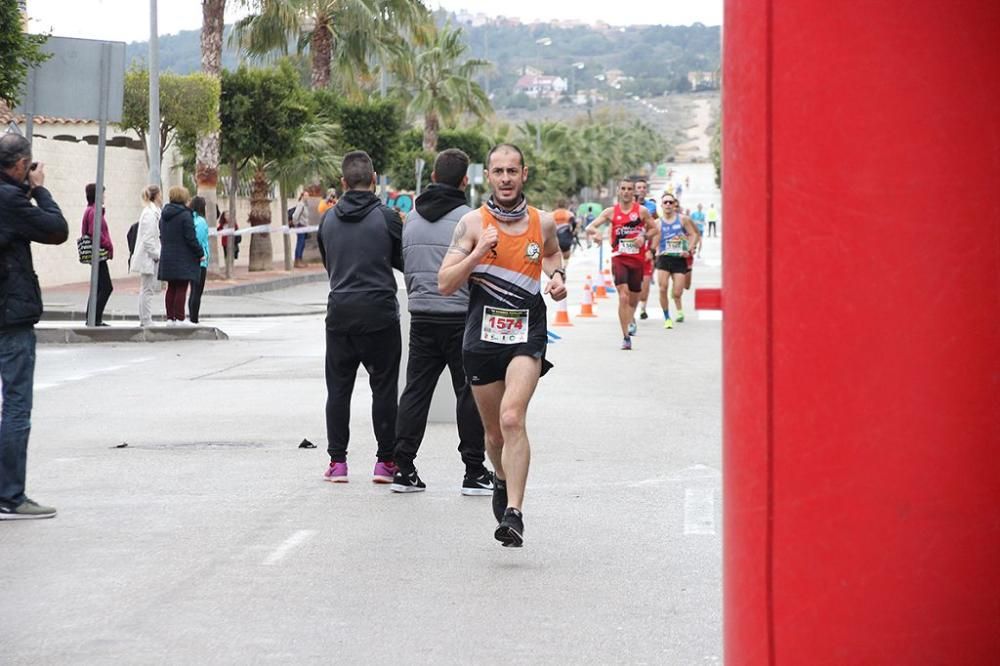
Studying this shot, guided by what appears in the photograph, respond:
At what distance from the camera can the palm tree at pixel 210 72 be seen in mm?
33750

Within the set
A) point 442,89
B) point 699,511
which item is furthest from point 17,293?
point 442,89

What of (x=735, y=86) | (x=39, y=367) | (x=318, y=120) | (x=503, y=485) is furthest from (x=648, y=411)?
(x=318, y=120)

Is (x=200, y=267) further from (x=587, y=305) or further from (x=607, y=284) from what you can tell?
(x=607, y=284)

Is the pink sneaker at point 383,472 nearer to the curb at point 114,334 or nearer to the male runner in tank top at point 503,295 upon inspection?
the male runner in tank top at point 503,295

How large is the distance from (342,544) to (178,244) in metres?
13.7

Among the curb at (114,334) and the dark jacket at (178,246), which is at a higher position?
the dark jacket at (178,246)

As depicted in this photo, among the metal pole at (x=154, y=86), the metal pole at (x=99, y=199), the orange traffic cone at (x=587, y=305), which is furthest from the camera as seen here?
the metal pole at (x=154, y=86)

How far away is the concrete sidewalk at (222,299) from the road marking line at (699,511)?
1628 centimetres

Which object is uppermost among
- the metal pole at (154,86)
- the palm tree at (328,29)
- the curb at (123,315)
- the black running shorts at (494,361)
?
the palm tree at (328,29)

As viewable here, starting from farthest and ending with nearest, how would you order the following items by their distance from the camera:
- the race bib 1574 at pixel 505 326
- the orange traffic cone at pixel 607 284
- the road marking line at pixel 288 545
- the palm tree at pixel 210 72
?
the palm tree at pixel 210 72 → the orange traffic cone at pixel 607 284 → the race bib 1574 at pixel 505 326 → the road marking line at pixel 288 545

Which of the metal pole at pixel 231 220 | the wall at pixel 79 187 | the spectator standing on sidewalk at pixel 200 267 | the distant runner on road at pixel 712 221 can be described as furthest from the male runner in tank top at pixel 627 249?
the distant runner on road at pixel 712 221

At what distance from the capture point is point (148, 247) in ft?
71.4

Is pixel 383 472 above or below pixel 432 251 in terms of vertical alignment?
below

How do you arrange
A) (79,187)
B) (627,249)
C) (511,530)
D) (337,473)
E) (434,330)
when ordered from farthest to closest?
1. (79,187)
2. (627,249)
3. (337,473)
4. (434,330)
5. (511,530)
